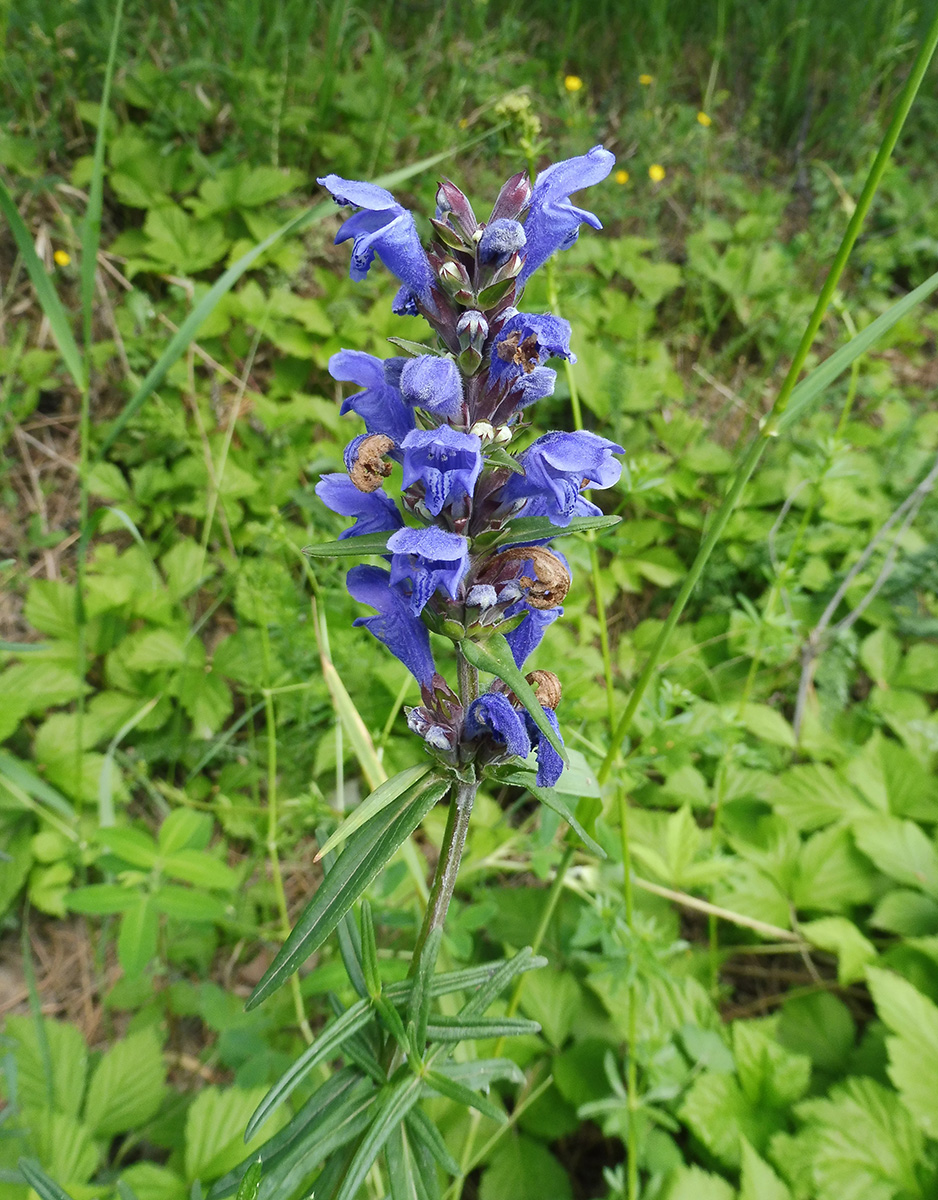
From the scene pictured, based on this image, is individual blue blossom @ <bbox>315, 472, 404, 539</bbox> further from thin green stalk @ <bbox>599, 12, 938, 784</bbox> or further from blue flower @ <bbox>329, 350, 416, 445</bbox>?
thin green stalk @ <bbox>599, 12, 938, 784</bbox>

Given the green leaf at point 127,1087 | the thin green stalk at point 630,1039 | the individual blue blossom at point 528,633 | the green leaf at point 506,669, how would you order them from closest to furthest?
the green leaf at point 506,669 → the individual blue blossom at point 528,633 → the thin green stalk at point 630,1039 → the green leaf at point 127,1087

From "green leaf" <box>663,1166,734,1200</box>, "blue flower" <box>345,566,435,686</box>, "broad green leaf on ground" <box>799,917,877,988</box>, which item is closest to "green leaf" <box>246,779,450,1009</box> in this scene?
"blue flower" <box>345,566,435,686</box>

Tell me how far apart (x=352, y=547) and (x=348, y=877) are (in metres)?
0.44

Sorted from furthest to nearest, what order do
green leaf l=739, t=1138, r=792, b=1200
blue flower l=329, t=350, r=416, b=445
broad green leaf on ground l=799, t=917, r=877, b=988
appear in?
broad green leaf on ground l=799, t=917, r=877, b=988, green leaf l=739, t=1138, r=792, b=1200, blue flower l=329, t=350, r=416, b=445

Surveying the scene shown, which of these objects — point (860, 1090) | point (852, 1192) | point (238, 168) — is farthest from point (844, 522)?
point (238, 168)

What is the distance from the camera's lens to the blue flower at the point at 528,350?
971mm

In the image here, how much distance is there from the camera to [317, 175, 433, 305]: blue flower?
98 centimetres

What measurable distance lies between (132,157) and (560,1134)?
4.40 m

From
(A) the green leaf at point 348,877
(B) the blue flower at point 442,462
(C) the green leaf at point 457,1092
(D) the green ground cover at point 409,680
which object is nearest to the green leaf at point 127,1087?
(D) the green ground cover at point 409,680

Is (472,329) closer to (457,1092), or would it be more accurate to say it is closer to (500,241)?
(500,241)

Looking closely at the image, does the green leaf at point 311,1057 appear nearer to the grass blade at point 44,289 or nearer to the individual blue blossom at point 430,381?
the individual blue blossom at point 430,381

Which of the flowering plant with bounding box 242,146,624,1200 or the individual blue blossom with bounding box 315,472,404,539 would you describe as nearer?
the flowering plant with bounding box 242,146,624,1200

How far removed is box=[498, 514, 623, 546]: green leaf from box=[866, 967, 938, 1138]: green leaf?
177 cm

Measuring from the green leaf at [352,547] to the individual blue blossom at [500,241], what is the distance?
39cm
